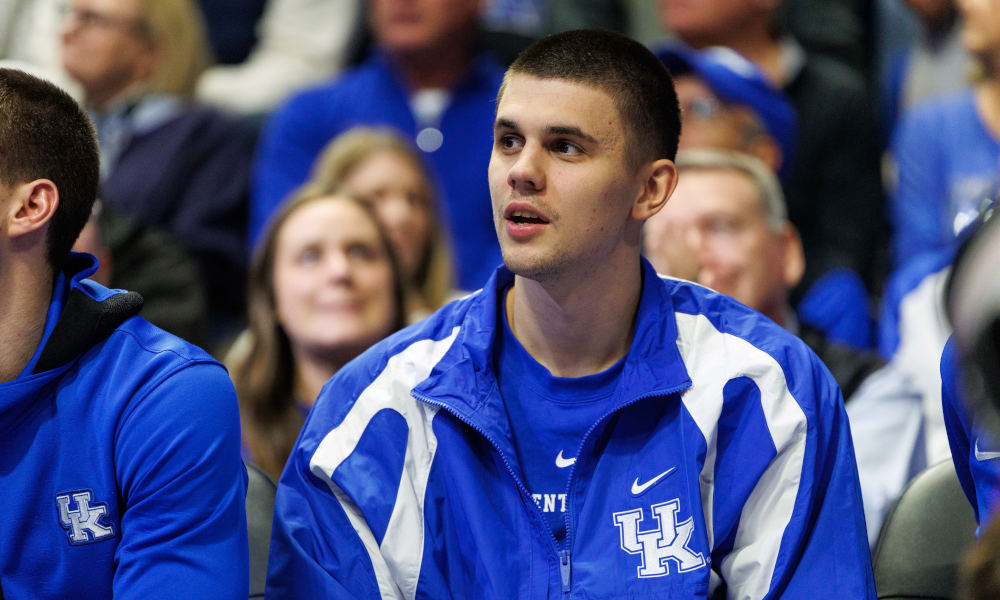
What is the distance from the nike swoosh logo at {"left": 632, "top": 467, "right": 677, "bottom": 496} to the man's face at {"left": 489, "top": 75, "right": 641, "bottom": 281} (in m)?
0.43

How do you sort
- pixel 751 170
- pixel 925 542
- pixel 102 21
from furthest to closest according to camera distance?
pixel 102 21 → pixel 751 170 → pixel 925 542

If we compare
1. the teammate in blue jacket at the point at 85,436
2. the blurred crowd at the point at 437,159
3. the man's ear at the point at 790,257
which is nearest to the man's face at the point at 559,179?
the teammate in blue jacket at the point at 85,436

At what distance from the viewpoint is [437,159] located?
453 centimetres

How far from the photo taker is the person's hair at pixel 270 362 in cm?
311

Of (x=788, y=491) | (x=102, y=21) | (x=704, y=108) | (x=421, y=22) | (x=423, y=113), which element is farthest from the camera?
(x=423, y=113)

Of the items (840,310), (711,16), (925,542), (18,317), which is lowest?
(925,542)

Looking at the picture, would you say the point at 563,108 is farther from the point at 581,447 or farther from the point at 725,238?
the point at 725,238

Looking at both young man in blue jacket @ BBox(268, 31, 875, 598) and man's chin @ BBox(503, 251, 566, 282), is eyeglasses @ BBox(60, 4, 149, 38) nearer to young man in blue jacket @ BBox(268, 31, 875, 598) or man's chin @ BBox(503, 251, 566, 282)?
young man in blue jacket @ BBox(268, 31, 875, 598)

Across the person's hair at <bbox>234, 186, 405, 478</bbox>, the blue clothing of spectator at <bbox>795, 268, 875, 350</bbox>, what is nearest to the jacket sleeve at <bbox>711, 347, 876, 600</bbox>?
the person's hair at <bbox>234, 186, 405, 478</bbox>

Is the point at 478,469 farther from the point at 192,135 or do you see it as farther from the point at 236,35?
the point at 236,35

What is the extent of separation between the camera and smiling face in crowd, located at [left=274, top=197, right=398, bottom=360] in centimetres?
324

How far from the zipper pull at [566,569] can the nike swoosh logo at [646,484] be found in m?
0.17

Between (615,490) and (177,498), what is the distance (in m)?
0.78

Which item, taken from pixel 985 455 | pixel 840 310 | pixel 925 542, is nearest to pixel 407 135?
pixel 840 310
